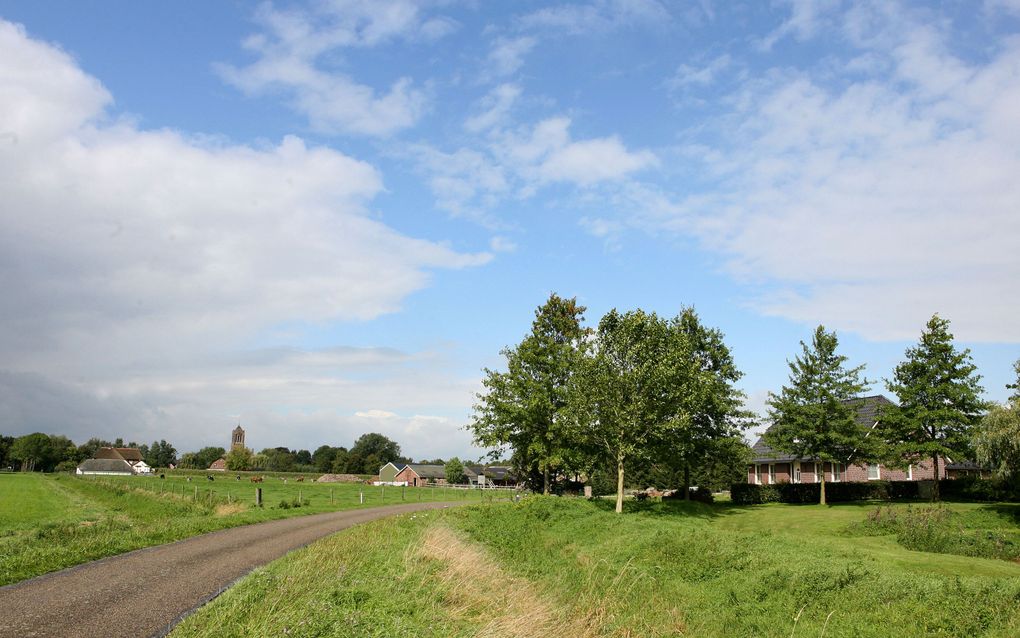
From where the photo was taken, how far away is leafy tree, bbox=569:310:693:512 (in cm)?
3578

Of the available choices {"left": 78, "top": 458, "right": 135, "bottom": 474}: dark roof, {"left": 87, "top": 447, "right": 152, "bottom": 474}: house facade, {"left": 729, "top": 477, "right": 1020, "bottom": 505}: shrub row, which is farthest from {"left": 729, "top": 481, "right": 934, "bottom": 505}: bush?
{"left": 78, "top": 458, "right": 135, "bottom": 474}: dark roof

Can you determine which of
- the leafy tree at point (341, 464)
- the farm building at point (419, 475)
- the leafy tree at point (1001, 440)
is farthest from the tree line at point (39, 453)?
the leafy tree at point (1001, 440)

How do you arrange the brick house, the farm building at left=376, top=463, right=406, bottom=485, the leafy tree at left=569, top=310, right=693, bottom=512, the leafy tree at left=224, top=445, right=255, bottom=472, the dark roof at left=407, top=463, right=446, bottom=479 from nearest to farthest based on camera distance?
the leafy tree at left=569, top=310, right=693, bottom=512, the brick house, the dark roof at left=407, top=463, right=446, bottom=479, the farm building at left=376, top=463, right=406, bottom=485, the leafy tree at left=224, top=445, right=255, bottom=472

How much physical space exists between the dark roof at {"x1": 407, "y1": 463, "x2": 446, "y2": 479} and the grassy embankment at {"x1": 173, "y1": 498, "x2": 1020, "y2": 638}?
119108 millimetres

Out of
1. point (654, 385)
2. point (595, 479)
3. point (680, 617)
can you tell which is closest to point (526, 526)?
point (654, 385)

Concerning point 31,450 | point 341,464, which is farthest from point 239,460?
point 31,450

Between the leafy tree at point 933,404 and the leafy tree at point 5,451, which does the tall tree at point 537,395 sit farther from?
the leafy tree at point 5,451

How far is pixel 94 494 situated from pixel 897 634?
63286 millimetres

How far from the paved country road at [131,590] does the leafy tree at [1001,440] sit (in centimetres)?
2981

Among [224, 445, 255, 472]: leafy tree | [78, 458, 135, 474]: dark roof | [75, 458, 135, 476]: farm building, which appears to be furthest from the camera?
[224, 445, 255, 472]: leafy tree

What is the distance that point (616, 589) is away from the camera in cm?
1698

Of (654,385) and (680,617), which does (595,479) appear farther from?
(680,617)

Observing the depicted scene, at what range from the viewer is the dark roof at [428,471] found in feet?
461

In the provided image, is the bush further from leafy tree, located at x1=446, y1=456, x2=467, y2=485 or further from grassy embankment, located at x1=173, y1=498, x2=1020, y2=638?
leafy tree, located at x1=446, y1=456, x2=467, y2=485
